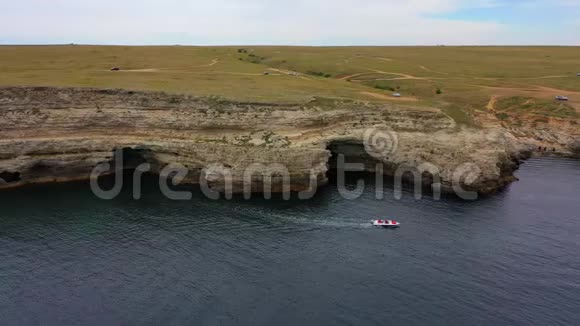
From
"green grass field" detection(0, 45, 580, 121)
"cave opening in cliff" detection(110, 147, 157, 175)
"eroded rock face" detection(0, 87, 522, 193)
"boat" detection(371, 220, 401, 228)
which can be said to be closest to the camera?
"boat" detection(371, 220, 401, 228)

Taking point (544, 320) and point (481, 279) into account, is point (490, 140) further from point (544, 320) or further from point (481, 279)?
point (544, 320)

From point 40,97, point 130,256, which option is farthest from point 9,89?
point 130,256

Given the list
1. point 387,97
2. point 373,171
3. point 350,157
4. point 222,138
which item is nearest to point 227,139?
point 222,138

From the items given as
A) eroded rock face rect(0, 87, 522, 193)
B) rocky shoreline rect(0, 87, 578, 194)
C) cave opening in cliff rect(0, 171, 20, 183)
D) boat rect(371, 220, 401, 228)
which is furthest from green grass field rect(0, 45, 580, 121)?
boat rect(371, 220, 401, 228)

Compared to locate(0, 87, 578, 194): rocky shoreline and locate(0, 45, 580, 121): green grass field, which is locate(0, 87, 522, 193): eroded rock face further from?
locate(0, 45, 580, 121): green grass field

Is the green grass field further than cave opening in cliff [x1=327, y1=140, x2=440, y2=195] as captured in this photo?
Yes

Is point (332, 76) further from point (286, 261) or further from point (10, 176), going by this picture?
point (286, 261)

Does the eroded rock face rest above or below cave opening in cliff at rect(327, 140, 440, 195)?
above

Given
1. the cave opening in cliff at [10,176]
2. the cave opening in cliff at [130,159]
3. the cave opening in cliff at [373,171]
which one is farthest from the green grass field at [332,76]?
the cave opening in cliff at [10,176]
